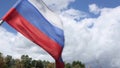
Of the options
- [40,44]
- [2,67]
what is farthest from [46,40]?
[2,67]

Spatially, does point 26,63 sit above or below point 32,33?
above

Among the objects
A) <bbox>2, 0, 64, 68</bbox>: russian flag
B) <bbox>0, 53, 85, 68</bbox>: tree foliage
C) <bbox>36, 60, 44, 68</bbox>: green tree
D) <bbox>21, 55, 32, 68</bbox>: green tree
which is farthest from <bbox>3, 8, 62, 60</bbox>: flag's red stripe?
<bbox>36, 60, 44, 68</bbox>: green tree

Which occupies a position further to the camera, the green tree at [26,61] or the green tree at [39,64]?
the green tree at [39,64]

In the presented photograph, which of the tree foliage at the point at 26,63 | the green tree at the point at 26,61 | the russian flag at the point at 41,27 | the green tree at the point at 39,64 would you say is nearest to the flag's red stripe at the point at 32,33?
the russian flag at the point at 41,27

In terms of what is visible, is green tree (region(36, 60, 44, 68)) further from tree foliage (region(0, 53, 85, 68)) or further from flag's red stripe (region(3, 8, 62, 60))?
flag's red stripe (region(3, 8, 62, 60))

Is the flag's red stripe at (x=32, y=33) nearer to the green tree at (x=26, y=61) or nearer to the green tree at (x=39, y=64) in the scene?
the green tree at (x=26, y=61)

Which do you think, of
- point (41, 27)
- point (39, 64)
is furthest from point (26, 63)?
point (41, 27)

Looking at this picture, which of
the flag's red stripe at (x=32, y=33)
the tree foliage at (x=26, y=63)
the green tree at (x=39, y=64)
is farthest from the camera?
the green tree at (x=39, y=64)

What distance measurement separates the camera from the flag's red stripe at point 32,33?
12727mm

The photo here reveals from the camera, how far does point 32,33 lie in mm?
13016

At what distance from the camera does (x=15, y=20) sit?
12891mm

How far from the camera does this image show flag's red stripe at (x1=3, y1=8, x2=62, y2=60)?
41.8ft

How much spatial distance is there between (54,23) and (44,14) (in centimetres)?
45

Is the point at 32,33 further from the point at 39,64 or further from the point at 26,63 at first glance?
the point at 39,64
